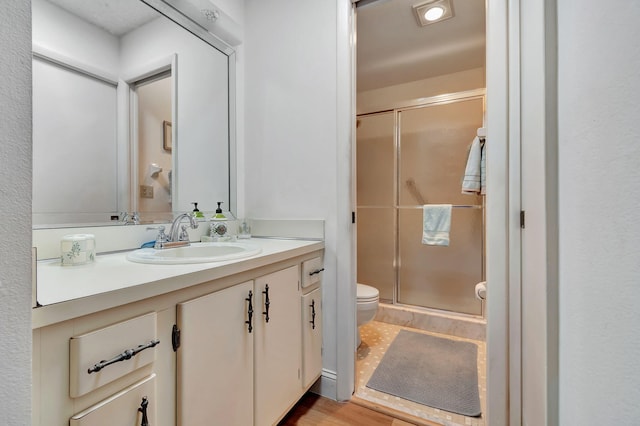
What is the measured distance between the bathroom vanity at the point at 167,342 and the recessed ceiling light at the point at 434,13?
1.78 meters

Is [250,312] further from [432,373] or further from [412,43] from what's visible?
[412,43]

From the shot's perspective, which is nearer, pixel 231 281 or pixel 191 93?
pixel 231 281

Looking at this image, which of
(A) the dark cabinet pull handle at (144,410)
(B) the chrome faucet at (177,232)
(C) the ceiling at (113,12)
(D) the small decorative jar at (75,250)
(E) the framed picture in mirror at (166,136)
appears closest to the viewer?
(A) the dark cabinet pull handle at (144,410)

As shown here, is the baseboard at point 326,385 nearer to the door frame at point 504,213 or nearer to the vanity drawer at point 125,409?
the door frame at point 504,213

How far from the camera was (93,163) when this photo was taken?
1.14 meters

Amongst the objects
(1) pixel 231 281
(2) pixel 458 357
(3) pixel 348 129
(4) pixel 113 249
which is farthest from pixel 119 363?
(2) pixel 458 357

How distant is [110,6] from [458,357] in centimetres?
264

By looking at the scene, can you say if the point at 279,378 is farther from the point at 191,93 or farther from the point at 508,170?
the point at 191,93

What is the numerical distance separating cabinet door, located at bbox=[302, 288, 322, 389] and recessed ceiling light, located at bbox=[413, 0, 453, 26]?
1872 millimetres

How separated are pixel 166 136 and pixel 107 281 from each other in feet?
3.15

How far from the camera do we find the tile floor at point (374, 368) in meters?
1.32

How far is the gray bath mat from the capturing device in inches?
56.8

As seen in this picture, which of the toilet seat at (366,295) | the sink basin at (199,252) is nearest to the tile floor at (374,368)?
the toilet seat at (366,295)

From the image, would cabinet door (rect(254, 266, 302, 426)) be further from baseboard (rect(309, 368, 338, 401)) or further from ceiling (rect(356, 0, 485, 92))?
ceiling (rect(356, 0, 485, 92))
